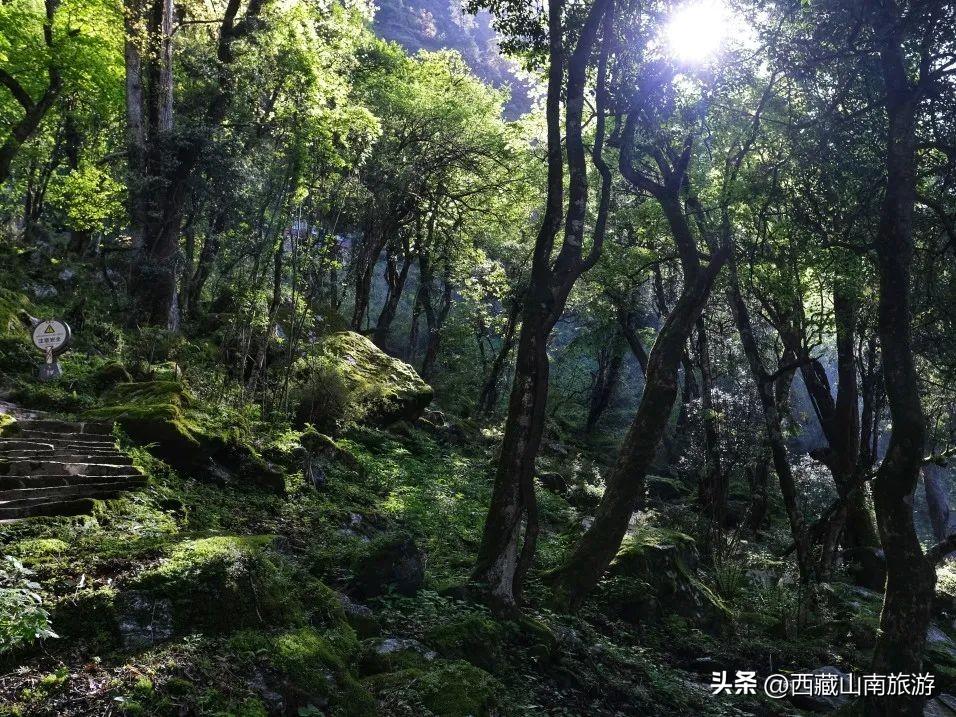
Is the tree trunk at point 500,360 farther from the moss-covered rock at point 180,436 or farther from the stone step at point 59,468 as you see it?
the stone step at point 59,468

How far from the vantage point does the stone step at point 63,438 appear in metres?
6.96

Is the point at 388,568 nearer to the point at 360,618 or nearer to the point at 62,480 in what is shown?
the point at 360,618

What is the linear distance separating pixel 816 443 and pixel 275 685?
51772 mm

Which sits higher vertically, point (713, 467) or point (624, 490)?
point (713, 467)

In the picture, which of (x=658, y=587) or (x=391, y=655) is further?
(x=658, y=587)

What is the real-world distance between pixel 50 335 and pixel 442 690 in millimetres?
8596

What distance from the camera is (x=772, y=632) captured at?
1024cm

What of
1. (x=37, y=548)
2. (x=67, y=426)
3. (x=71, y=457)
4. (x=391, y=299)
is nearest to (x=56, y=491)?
(x=71, y=457)

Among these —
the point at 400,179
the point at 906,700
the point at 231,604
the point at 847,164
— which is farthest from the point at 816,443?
the point at 231,604

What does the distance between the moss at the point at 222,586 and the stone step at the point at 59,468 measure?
2735mm

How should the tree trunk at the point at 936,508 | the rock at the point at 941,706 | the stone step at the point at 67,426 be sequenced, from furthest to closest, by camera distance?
the tree trunk at the point at 936,508, the stone step at the point at 67,426, the rock at the point at 941,706

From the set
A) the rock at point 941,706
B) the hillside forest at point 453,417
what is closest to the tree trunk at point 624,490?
the hillside forest at point 453,417

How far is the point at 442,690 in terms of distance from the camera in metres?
4.58

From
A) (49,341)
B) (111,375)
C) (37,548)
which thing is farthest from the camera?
(111,375)
